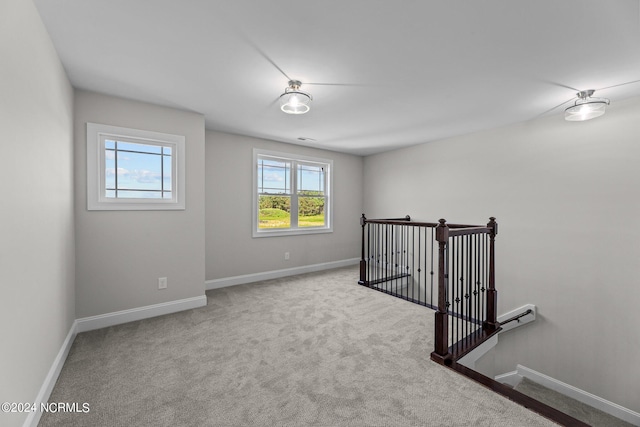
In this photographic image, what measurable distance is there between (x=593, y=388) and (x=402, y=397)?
125 inches

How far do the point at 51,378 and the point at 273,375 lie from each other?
1541 millimetres

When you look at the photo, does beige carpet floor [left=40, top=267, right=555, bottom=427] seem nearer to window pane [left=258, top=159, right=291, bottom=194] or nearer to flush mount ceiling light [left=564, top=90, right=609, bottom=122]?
window pane [left=258, top=159, right=291, bottom=194]

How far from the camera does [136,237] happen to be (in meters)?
3.02

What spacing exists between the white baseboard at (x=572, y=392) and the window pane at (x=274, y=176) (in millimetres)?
4479

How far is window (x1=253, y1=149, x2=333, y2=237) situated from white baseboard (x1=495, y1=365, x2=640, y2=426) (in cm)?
368

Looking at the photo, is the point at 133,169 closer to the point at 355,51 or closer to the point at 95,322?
the point at 95,322

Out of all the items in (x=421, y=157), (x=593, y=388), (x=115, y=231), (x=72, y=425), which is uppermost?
(x=421, y=157)

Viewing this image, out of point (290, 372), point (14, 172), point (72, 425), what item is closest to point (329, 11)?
point (14, 172)

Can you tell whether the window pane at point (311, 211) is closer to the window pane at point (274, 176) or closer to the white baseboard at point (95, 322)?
the window pane at point (274, 176)

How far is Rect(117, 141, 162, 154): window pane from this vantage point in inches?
119

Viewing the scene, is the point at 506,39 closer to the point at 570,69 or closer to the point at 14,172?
the point at 570,69

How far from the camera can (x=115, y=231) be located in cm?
290

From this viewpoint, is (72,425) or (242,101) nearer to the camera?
(72,425)

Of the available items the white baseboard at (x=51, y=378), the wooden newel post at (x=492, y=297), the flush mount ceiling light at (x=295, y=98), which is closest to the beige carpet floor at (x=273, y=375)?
the white baseboard at (x=51, y=378)
